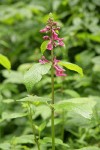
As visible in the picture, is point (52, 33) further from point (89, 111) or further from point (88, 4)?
point (88, 4)

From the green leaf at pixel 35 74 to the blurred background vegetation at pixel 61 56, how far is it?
1.98 ft

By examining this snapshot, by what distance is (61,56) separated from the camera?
3814 millimetres

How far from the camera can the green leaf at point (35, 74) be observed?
4.50ft

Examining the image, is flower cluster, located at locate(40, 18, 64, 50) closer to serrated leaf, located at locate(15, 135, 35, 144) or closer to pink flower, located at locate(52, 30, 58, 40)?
pink flower, located at locate(52, 30, 58, 40)

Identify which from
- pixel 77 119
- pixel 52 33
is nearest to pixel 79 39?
pixel 77 119

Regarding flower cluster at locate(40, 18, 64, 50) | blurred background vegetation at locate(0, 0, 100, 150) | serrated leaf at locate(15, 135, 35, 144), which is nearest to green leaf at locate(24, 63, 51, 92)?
flower cluster at locate(40, 18, 64, 50)

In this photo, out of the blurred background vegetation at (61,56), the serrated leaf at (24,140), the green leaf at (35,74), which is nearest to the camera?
the green leaf at (35,74)

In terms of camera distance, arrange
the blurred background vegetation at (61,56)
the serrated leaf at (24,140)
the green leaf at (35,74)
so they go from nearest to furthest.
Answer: the green leaf at (35,74) < the serrated leaf at (24,140) < the blurred background vegetation at (61,56)

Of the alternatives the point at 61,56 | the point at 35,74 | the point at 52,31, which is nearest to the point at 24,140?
the point at 35,74

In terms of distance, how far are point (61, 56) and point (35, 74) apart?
8.00ft

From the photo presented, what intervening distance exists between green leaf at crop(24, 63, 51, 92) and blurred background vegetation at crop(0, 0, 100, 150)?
604 millimetres

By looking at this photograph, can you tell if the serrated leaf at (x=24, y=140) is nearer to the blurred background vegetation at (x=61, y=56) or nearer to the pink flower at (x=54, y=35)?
the blurred background vegetation at (x=61, y=56)

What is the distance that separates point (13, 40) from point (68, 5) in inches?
29.5

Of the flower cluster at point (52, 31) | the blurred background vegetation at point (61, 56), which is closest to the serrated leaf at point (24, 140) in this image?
the blurred background vegetation at point (61, 56)
